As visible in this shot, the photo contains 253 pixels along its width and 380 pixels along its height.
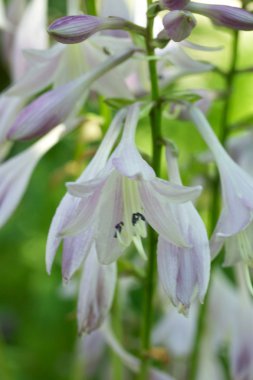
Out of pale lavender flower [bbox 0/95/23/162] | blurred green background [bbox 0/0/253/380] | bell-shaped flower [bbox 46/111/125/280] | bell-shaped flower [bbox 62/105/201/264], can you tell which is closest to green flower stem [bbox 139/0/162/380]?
bell-shaped flower [bbox 62/105/201/264]

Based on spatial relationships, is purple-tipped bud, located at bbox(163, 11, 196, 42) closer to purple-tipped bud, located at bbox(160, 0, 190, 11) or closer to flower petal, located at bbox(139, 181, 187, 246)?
purple-tipped bud, located at bbox(160, 0, 190, 11)

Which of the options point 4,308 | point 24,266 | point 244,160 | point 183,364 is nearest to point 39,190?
point 24,266

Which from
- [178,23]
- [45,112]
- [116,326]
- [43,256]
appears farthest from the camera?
[43,256]

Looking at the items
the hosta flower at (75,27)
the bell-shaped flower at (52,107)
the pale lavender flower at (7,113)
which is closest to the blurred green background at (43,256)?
the pale lavender flower at (7,113)

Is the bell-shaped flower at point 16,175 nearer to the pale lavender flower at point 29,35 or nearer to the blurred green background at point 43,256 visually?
the pale lavender flower at point 29,35

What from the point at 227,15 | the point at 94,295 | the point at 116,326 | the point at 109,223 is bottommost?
the point at 116,326

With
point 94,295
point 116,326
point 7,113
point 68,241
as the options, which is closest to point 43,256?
point 116,326

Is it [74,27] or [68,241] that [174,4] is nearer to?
[74,27]
